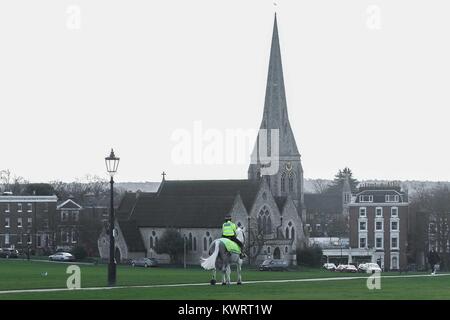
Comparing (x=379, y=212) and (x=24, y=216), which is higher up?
(x=379, y=212)

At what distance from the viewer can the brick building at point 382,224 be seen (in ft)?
465

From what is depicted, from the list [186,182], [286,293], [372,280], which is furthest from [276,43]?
[286,293]

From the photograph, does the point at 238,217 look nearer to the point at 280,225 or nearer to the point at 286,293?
the point at 280,225

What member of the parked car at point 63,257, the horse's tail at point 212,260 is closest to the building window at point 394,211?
the parked car at point 63,257

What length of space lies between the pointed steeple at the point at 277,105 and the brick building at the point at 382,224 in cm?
3008

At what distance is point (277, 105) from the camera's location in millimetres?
172125

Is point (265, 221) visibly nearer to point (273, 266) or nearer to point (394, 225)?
point (394, 225)

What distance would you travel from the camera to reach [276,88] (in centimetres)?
17100

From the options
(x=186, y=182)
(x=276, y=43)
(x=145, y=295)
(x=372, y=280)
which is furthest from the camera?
(x=276, y=43)

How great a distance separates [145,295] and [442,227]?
4155 inches

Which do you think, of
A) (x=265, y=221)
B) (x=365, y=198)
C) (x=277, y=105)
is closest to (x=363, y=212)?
(x=365, y=198)

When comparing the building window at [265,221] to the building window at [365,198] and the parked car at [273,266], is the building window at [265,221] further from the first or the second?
the parked car at [273,266]

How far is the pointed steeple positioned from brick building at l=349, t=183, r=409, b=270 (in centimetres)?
3008

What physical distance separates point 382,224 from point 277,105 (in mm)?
34839
